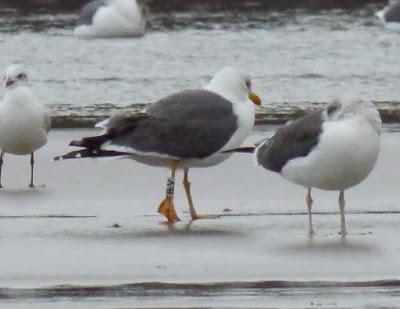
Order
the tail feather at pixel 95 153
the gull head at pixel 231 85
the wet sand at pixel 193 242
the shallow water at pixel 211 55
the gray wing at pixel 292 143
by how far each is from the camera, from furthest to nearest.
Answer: the shallow water at pixel 211 55 < the gull head at pixel 231 85 < the tail feather at pixel 95 153 < the gray wing at pixel 292 143 < the wet sand at pixel 193 242

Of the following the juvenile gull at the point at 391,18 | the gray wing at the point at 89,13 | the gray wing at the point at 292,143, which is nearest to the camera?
the gray wing at the point at 292,143

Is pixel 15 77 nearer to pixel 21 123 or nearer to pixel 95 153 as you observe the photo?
pixel 21 123

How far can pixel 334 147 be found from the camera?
28.4 ft

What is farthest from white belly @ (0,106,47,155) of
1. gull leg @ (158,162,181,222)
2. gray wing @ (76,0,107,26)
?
gray wing @ (76,0,107,26)

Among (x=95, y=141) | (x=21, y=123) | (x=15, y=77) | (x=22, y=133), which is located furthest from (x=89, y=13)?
(x=95, y=141)

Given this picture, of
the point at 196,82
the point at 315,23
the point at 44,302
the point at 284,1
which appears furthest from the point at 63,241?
the point at 284,1

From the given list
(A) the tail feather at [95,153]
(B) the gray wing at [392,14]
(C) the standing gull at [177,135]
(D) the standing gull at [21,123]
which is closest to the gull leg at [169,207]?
(C) the standing gull at [177,135]

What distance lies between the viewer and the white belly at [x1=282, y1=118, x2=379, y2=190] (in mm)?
8648

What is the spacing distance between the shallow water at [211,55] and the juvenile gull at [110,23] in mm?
271

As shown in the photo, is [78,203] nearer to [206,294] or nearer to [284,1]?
[206,294]

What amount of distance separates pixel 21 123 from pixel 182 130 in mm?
2176

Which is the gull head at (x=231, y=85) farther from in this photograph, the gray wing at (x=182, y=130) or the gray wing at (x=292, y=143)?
the gray wing at (x=292, y=143)

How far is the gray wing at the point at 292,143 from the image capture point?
8867 mm

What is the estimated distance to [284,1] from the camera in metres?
27.9
